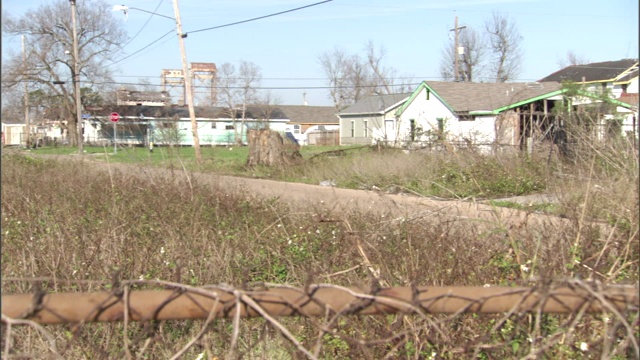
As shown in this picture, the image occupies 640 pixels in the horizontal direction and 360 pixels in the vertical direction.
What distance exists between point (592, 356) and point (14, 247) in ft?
17.0

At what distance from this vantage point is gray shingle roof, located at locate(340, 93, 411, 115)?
4774cm

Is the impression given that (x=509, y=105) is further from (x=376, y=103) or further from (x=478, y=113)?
(x=376, y=103)

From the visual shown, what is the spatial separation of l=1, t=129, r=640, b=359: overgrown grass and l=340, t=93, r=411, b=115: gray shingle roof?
38.8 meters

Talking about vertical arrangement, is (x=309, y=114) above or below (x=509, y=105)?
above

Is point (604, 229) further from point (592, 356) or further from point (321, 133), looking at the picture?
point (321, 133)

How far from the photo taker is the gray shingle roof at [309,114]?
75.2m

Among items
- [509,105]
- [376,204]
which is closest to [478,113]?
[509,105]

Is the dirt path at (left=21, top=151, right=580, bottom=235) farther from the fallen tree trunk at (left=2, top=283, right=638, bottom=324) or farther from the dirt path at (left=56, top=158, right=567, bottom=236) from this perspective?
the fallen tree trunk at (left=2, top=283, right=638, bottom=324)

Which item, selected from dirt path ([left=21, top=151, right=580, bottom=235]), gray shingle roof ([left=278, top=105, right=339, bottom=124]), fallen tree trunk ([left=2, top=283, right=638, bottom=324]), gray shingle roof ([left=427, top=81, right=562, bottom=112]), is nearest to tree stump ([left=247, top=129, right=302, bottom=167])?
dirt path ([left=21, top=151, right=580, bottom=235])

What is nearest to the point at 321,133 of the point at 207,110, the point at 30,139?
the point at 207,110

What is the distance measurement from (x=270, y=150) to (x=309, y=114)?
54.7 metres

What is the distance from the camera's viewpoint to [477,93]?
32750 millimetres

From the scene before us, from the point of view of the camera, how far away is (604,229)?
5.11 meters

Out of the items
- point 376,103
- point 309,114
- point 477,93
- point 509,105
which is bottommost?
point 509,105
